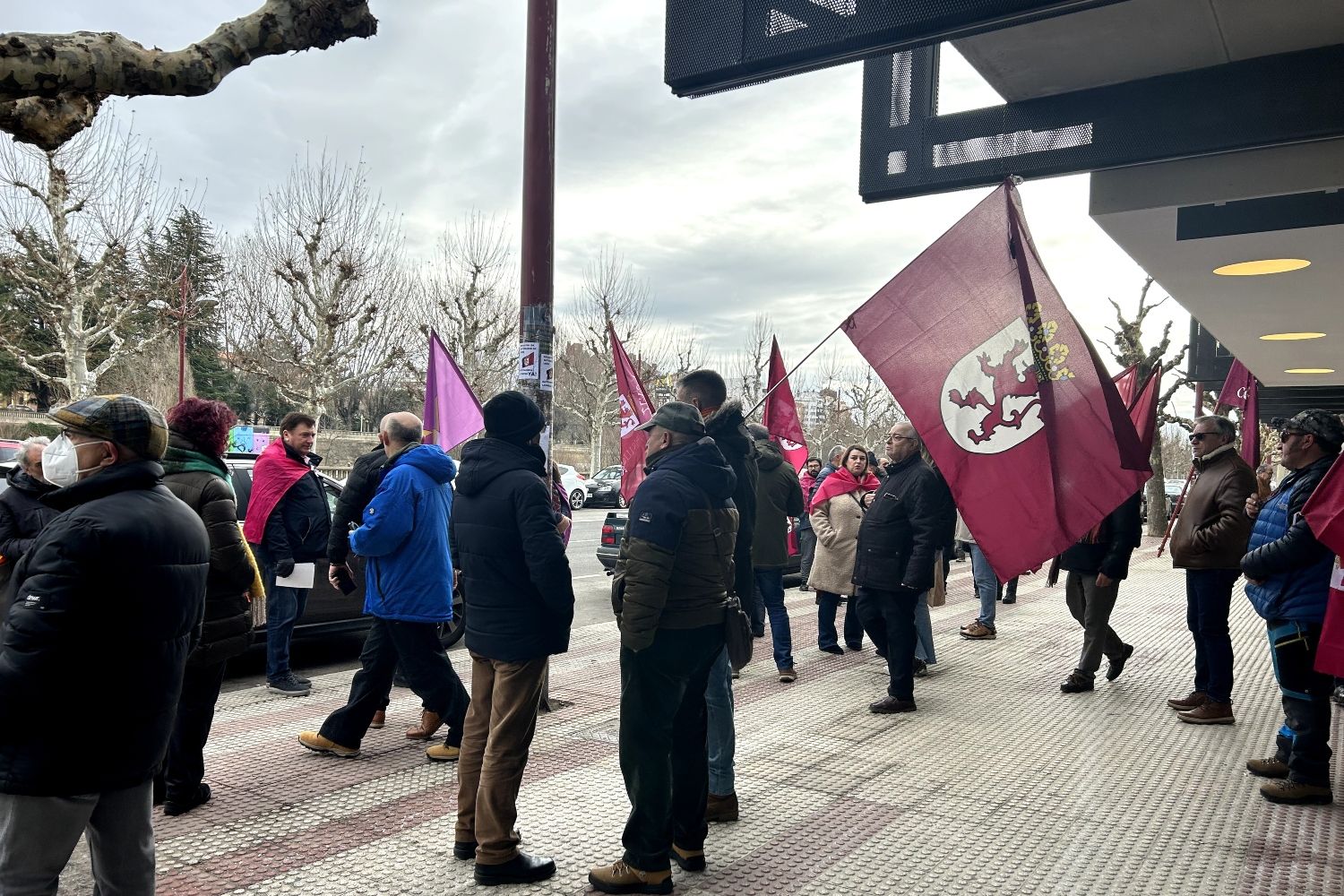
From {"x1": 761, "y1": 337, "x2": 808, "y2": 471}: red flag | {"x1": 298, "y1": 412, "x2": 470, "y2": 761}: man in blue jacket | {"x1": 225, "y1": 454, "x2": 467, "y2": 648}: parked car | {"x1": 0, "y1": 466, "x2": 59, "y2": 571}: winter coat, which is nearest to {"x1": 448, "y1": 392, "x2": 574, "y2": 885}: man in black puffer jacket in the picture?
{"x1": 298, "y1": 412, "x2": 470, "y2": 761}: man in blue jacket

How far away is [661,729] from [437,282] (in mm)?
33405

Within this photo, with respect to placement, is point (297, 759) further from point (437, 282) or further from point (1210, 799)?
point (437, 282)

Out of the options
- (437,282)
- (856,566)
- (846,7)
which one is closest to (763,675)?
(856,566)

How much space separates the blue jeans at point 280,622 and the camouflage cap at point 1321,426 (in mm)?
6293

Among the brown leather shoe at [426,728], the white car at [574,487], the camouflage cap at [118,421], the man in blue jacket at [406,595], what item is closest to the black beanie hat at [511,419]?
the man in blue jacket at [406,595]

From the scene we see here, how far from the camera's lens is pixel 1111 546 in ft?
22.5

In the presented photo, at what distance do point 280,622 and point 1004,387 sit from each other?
5.11 metres

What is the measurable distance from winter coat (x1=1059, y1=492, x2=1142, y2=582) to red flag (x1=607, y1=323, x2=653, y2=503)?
13.8ft

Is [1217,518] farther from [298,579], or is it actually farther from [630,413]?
[298,579]

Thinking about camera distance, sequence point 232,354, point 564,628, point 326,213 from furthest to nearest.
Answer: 1. point 232,354
2. point 326,213
3. point 564,628

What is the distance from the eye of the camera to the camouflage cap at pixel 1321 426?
492 centimetres

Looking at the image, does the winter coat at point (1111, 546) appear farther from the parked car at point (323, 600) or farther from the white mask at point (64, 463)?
the white mask at point (64, 463)

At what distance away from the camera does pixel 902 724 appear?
6156 mm

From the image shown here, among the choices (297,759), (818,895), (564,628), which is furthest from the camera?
(297,759)
